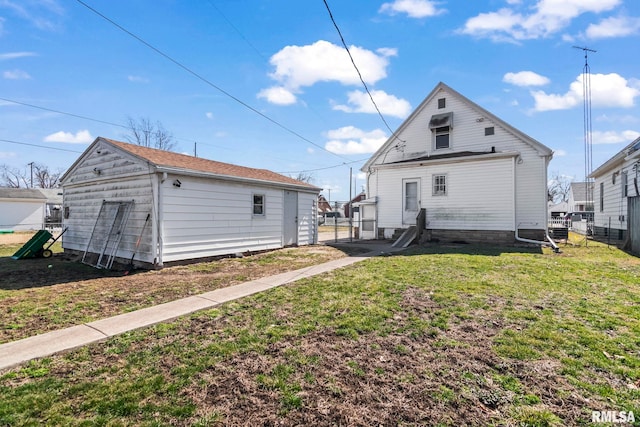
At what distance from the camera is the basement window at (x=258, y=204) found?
38.0 ft

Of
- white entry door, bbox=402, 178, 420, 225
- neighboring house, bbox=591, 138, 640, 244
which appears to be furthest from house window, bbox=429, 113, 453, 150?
neighboring house, bbox=591, 138, 640, 244

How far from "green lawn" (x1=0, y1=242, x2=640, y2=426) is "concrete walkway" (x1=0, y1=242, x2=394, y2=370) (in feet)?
0.79

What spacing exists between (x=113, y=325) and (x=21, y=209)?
35.5 meters

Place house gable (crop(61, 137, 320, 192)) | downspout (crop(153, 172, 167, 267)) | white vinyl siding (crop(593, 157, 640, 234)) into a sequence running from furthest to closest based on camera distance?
white vinyl siding (crop(593, 157, 640, 234)) < house gable (crop(61, 137, 320, 192)) < downspout (crop(153, 172, 167, 267))

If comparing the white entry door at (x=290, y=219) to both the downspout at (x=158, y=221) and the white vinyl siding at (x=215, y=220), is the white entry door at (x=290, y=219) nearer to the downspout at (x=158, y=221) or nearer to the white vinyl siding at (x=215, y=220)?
the white vinyl siding at (x=215, y=220)

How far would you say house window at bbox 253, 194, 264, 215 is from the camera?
1159 cm

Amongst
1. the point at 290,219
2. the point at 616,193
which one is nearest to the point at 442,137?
the point at 616,193

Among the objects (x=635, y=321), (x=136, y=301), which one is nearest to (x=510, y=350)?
(x=635, y=321)

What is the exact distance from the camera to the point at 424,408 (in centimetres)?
244

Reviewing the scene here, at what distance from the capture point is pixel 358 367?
3.09 meters

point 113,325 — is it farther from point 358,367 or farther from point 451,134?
point 451,134

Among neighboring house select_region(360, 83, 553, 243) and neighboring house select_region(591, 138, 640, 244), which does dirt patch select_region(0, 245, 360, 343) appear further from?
neighboring house select_region(591, 138, 640, 244)

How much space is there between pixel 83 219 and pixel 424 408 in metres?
13.5

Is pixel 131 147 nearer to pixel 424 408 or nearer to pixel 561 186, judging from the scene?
pixel 424 408
